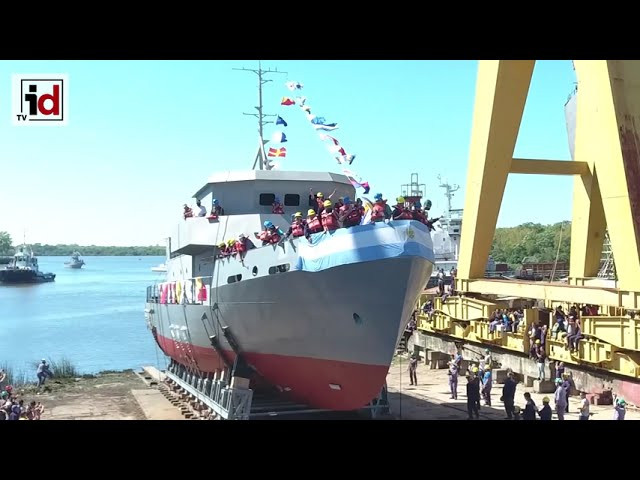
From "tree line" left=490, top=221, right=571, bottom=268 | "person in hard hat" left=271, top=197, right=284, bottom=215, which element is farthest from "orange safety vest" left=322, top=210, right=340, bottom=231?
"tree line" left=490, top=221, right=571, bottom=268

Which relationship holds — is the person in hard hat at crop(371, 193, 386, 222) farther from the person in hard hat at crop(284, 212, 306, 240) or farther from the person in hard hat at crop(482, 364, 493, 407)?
the person in hard hat at crop(482, 364, 493, 407)

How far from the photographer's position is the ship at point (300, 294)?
10.9m

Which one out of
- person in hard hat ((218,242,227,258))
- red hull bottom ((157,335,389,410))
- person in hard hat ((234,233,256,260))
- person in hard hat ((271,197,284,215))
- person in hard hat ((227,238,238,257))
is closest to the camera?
red hull bottom ((157,335,389,410))

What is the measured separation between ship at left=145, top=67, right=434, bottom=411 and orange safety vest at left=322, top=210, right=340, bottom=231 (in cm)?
14

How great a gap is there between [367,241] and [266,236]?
8.87 feet

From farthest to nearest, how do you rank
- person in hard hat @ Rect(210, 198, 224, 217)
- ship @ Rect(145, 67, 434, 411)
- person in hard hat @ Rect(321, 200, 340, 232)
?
person in hard hat @ Rect(210, 198, 224, 217) → person in hard hat @ Rect(321, 200, 340, 232) → ship @ Rect(145, 67, 434, 411)

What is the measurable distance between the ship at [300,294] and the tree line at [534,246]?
1700 inches

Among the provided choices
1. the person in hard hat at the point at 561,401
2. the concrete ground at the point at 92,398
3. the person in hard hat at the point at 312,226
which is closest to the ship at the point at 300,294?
the person in hard hat at the point at 312,226

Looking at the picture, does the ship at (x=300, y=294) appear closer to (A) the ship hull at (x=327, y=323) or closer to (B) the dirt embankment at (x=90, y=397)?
(A) the ship hull at (x=327, y=323)

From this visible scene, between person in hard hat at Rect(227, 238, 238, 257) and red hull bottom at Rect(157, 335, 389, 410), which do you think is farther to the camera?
person in hard hat at Rect(227, 238, 238, 257)

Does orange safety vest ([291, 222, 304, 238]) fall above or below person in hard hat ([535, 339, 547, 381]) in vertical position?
above

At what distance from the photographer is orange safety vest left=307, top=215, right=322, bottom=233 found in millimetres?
11656

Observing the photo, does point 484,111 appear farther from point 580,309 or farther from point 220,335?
point 220,335
